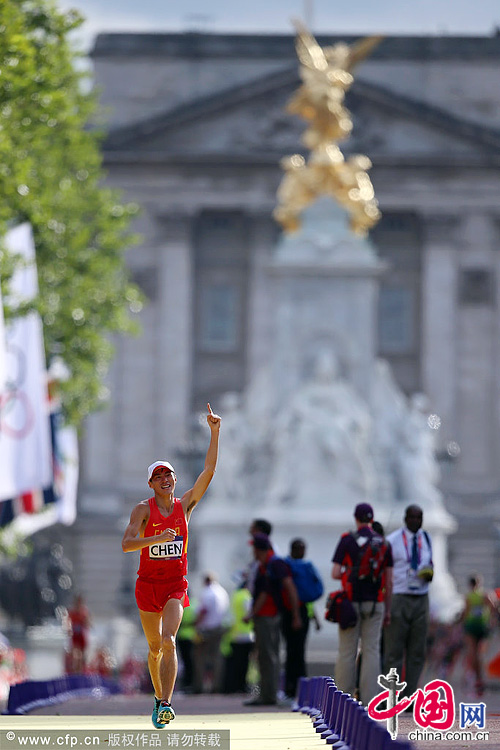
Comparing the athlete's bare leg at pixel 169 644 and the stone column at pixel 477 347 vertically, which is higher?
the stone column at pixel 477 347

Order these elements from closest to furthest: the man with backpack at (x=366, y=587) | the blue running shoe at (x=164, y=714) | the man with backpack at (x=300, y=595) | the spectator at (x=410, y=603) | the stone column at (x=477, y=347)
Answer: the blue running shoe at (x=164, y=714)
the man with backpack at (x=366, y=587)
the spectator at (x=410, y=603)
the man with backpack at (x=300, y=595)
the stone column at (x=477, y=347)

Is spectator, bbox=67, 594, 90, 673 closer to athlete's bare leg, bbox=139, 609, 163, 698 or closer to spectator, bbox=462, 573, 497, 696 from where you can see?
spectator, bbox=462, 573, 497, 696

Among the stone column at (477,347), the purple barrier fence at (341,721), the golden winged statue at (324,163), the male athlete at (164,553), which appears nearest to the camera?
the purple barrier fence at (341,721)

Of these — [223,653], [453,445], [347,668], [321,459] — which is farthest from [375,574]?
[453,445]

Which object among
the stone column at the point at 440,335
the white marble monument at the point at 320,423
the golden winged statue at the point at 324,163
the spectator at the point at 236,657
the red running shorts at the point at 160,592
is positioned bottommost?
the red running shorts at the point at 160,592

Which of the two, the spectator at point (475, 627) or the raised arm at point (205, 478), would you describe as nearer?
the raised arm at point (205, 478)

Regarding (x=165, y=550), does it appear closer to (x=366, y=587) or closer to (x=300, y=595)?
(x=366, y=587)

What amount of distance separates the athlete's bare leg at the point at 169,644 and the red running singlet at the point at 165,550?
21 cm

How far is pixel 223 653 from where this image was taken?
31.5 metres

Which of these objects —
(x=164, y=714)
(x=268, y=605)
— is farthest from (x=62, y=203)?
(x=164, y=714)

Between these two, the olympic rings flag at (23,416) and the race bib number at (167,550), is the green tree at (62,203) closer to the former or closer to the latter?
the olympic rings flag at (23,416)

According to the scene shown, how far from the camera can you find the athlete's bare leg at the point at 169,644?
16344 millimetres

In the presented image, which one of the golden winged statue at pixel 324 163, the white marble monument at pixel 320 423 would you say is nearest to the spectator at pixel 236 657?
the white marble monument at pixel 320 423

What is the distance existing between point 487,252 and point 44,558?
1664 inches
